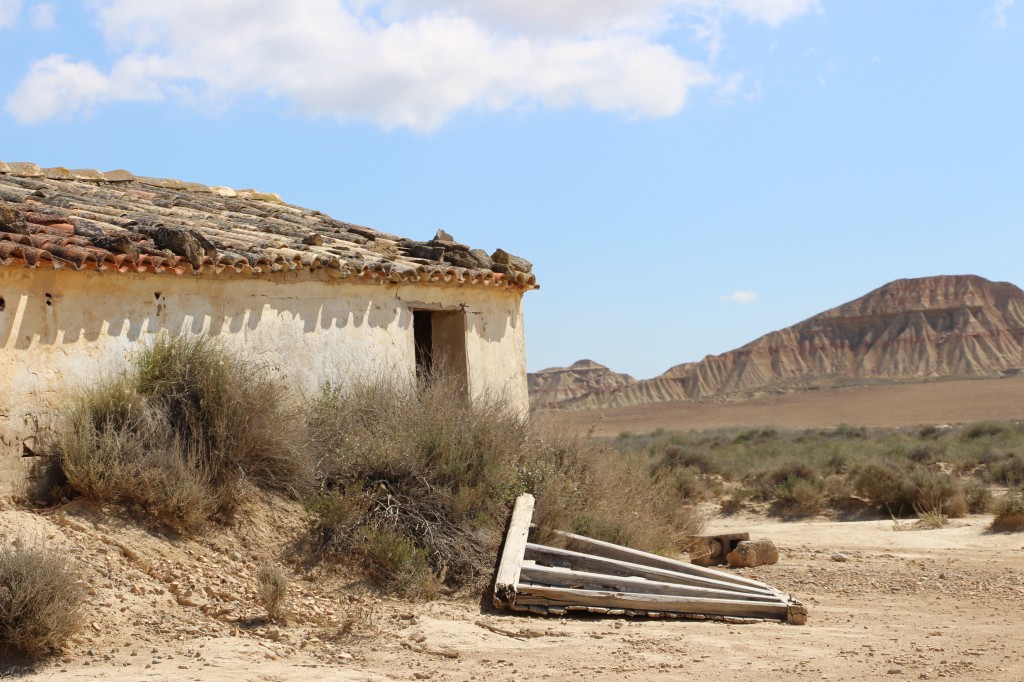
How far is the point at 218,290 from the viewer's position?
9.45 meters

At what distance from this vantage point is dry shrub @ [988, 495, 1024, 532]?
13508 millimetres

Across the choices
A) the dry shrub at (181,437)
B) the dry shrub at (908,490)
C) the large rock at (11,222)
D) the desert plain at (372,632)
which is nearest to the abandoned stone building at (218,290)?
the large rock at (11,222)

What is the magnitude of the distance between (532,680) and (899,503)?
1206 cm

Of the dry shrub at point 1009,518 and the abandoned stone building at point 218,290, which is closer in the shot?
the abandoned stone building at point 218,290

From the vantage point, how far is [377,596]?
25.2ft

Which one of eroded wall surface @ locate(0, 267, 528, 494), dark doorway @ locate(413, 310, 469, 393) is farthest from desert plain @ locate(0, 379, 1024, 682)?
dark doorway @ locate(413, 310, 469, 393)

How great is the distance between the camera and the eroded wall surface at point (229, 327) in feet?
25.6

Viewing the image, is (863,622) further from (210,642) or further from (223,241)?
(223,241)

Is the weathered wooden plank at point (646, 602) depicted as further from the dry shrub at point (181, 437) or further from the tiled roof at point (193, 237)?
the tiled roof at point (193, 237)

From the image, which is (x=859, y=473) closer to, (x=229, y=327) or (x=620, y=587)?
(x=620, y=587)

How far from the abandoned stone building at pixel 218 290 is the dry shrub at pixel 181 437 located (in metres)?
0.29

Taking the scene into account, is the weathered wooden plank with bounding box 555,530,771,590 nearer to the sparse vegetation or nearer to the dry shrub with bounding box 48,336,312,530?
the dry shrub with bounding box 48,336,312,530

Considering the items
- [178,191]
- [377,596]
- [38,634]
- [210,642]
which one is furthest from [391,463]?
[178,191]

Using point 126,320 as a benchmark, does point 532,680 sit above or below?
below
